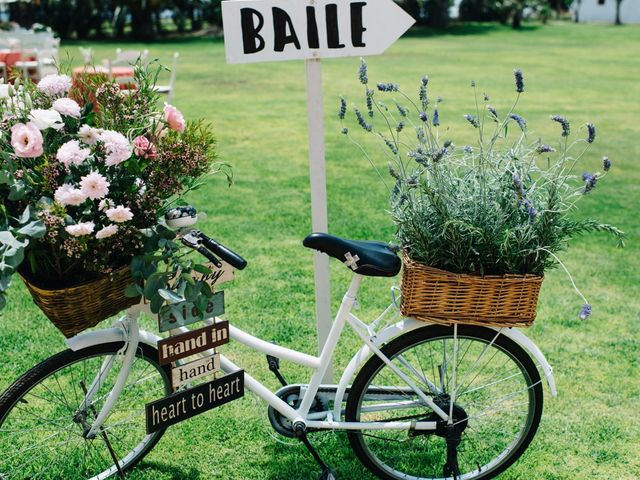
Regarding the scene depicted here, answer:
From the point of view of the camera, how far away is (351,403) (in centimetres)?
288

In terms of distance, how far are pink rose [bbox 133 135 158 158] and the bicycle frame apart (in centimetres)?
55

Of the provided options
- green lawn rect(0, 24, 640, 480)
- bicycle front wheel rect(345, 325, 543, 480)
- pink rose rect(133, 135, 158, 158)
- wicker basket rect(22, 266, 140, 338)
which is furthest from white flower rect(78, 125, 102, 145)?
green lawn rect(0, 24, 640, 480)

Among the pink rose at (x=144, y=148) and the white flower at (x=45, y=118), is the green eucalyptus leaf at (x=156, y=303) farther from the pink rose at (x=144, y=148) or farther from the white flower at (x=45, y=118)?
the white flower at (x=45, y=118)

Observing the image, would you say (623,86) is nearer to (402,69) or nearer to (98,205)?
(402,69)

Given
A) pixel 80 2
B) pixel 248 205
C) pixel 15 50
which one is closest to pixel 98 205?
pixel 248 205

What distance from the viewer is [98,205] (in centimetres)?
233

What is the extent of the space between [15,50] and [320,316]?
1239 centimetres

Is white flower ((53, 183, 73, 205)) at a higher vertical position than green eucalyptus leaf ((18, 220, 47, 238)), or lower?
higher

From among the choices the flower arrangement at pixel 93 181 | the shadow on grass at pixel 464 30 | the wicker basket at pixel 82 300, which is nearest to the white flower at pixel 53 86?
the flower arrangement at pixel 93 181

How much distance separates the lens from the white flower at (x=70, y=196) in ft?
7.09

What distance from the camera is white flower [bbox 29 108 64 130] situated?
2193mm

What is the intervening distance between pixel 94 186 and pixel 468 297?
1292 mm

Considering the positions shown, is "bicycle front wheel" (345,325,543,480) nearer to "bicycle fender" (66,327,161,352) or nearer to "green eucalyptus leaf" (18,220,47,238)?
"bicycle fender" (66,327,161,352)

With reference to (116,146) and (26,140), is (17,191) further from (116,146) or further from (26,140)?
(116,146)
